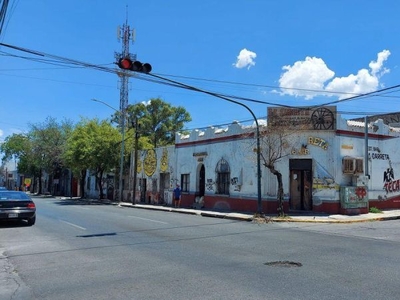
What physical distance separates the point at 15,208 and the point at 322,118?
16.0 meters

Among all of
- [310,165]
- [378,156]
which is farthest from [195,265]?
[378,156]

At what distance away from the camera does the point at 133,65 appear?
40.0 feet

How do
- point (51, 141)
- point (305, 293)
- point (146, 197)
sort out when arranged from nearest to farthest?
point (305, 293)
point (146, 197)
point (51, 141)

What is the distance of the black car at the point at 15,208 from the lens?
51.8ft

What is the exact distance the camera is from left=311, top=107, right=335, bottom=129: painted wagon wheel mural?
2234 centimetres

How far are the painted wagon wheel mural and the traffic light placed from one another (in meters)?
12.7

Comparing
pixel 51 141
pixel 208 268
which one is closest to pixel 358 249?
pixel 208 268

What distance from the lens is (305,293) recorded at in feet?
20.6

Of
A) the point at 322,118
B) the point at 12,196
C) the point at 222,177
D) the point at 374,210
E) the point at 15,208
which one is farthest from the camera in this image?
the point at 222,177

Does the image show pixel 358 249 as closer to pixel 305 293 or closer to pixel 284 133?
pixel 305 293

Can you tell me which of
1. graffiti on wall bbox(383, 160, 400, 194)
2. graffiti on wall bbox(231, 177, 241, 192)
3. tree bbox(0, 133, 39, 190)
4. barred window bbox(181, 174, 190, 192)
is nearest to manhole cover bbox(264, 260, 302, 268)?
graffiti on wall bbox(231, 177, 241, 192)

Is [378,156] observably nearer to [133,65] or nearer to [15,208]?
[133,65]

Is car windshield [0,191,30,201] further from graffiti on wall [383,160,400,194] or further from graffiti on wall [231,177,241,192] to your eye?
graffiti on wall [383,160,400,194]

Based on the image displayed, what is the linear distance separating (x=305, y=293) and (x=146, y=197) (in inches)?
1225
